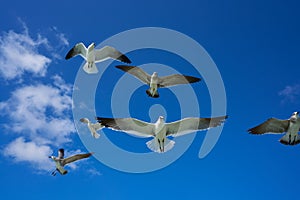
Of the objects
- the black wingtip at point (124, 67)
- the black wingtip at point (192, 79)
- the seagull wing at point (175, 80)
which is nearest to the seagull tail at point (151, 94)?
the seagull wing at point (175, 80)

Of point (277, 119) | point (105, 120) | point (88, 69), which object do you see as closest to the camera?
point (105, 120)

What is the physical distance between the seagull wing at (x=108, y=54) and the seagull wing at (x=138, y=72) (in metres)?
1.52

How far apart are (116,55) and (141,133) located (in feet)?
16.9

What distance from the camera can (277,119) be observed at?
47.8 ft

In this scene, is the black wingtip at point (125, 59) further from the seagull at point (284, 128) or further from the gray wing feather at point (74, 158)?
the seagull at point (284, 128)

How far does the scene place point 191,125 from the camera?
43.5ft

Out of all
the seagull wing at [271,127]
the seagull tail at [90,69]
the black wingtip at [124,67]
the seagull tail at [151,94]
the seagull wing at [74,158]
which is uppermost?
the seagull tail at [90,69]

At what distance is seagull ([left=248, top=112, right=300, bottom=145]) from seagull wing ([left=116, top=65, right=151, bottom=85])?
386cm

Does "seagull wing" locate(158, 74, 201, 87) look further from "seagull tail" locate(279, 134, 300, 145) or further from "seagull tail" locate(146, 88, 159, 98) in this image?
"seagull tail" locate(279, 134, 300, 145)

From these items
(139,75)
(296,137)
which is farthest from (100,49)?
(296,137)

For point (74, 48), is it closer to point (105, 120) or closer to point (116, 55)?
point (116, 55)

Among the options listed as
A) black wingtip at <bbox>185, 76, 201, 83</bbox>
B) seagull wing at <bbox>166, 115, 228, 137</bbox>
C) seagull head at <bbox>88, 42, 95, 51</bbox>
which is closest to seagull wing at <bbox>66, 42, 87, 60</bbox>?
seagull head at <bbox>88, 42, 95, 51</bbox>

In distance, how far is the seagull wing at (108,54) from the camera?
56.2 feet

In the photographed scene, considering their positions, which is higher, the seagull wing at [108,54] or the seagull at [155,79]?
the seagull wing at [108,54]
